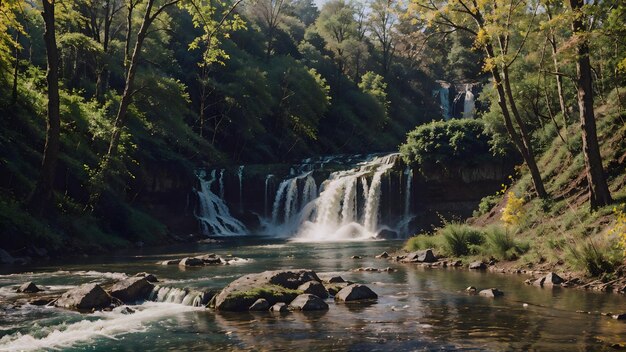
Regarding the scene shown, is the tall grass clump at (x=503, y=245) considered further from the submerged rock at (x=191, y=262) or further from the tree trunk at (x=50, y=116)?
the tree trunk at (x=50, y=116)

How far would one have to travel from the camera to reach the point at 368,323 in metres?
11.6

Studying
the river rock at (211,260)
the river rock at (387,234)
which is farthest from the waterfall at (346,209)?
the river rock at (211,260)

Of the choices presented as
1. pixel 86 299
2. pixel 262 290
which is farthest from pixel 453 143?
pixel 86 299

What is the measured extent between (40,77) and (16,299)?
2114 cm

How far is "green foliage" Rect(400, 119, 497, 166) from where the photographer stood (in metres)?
37.8

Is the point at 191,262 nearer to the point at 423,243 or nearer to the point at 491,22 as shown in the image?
the point at 423,243

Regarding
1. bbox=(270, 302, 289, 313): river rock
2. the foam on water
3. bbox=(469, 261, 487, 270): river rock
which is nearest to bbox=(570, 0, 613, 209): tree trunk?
bbox=(469, 261, 487, 270): river rock

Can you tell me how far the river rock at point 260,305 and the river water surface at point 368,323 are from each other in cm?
48

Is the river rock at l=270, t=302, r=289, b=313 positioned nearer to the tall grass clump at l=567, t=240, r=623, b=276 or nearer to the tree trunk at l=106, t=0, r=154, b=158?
the tall grass clump at l=567, t=240, r=623, b=276

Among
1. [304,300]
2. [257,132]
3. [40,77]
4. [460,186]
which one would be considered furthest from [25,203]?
[257,132]

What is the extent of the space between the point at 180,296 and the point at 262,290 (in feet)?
7.32

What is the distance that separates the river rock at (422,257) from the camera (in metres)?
21.8

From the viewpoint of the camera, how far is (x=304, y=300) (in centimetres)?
1345

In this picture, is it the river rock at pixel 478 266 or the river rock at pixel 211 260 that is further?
the river rock at pixel 211 260
